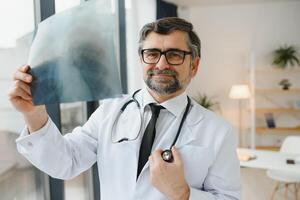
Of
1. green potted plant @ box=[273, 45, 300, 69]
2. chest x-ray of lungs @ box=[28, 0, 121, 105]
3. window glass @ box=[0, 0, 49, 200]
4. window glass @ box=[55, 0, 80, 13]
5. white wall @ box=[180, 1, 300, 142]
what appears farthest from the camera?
white wall @ box=[180, 1, 300, 142]

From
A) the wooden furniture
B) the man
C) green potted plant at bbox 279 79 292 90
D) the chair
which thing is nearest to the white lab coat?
the man

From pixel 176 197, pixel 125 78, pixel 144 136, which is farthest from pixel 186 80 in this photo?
pixel 125 78

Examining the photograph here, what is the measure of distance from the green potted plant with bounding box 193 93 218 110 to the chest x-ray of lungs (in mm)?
4329

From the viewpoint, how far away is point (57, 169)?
1.03 metres

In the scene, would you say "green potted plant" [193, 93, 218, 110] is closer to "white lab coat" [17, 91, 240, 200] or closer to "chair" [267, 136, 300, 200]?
"chair" [267, 136, 300, 200]

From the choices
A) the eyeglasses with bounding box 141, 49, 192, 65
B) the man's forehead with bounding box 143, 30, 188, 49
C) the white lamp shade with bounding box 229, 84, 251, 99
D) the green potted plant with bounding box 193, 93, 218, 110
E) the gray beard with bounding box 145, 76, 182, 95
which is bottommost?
the green potted plant with bounding box 193, 93, 218, 110

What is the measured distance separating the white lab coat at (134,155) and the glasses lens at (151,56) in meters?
0.19

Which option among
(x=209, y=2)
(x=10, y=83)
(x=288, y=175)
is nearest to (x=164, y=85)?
(x=10, y=83)

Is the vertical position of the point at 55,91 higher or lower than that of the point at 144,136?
higher

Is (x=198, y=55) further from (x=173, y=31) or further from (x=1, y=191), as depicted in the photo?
(x=1, y=191)

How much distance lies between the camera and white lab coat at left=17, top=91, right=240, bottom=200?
3.23 ft

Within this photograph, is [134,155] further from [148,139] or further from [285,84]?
[285,84]

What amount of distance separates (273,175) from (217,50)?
2.66 m

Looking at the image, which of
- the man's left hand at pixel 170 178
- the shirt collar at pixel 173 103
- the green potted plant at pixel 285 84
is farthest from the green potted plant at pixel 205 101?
the man's left hand at pixel 170 178
